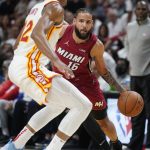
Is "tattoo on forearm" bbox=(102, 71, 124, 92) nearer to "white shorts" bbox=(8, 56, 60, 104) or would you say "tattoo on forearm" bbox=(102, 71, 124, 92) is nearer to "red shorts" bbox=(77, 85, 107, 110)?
"red shorts" bbox=(77, 85, 107, 110)

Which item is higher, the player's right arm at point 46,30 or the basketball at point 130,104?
the player's right arm at point 46,30

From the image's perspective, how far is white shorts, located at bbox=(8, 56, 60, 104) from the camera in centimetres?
626

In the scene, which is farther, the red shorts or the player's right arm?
the red shorts

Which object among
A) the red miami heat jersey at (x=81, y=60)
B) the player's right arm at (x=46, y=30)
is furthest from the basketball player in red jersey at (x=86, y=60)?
the player's right arm at (x=46, y=30)

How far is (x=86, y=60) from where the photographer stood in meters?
7.17

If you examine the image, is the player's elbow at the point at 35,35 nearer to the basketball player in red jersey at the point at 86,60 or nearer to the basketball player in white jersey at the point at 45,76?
the basketball player in white jersey at the point at 45,76

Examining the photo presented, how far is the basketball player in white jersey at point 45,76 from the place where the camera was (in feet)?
20.2

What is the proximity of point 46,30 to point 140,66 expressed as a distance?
240 centimetres

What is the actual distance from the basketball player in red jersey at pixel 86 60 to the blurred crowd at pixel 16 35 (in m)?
1.79

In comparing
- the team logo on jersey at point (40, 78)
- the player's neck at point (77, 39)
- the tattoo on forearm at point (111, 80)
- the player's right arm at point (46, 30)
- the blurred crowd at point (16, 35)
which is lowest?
the blurred crowd at point (16, 35)

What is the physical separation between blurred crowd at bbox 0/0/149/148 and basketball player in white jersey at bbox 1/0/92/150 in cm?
268

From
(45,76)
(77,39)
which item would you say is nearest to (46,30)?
(45,76)

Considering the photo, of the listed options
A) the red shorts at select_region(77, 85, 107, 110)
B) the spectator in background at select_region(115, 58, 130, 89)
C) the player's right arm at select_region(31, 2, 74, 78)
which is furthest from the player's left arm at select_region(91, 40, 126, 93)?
the spectator in background at select_region(115, 58, 130, 89)

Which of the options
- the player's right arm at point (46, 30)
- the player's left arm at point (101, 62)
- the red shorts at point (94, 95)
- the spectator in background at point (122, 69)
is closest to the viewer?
the player's right arm at point (46, 30)
